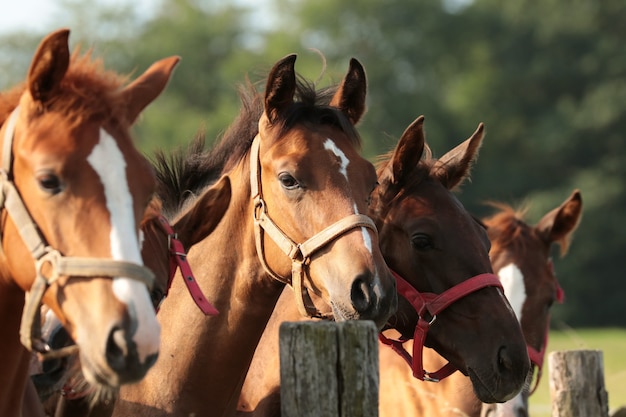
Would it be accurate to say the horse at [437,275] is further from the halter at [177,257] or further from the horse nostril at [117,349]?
the horse nostril at [117,349]

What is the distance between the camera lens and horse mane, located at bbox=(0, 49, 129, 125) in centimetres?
378

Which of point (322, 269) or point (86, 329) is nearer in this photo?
point (86, 329)

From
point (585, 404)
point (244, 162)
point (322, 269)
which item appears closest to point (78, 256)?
point (322, 269)

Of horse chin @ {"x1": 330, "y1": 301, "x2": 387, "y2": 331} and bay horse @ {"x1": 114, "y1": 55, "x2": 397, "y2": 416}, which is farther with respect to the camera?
bay horse @ {"x1": 114, "y1": 55, "x2": 397, "y2": 416}

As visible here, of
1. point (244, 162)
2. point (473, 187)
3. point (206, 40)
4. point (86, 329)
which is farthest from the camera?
point (206, 40)

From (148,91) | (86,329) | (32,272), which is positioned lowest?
(86,329)

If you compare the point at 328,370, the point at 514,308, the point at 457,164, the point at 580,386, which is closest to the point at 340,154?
the point at 457,164

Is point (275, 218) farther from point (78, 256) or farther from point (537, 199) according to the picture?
point (537, 199)

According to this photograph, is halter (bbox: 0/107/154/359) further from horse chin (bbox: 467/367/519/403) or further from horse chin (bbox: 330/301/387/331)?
horse chin (bbox: 467/367/519/403)

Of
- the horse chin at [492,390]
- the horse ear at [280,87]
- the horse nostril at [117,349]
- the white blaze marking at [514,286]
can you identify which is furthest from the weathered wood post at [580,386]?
the horse nostril at [117,349]

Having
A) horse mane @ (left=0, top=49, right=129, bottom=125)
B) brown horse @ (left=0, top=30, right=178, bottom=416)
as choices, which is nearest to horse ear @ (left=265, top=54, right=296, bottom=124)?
horse mane @ (left=0, top=49, right=129, bottom=125)

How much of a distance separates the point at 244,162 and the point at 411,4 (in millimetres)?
48403

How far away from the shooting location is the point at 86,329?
3439mm

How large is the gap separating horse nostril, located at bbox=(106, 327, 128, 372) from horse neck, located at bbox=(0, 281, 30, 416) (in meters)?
0.73
